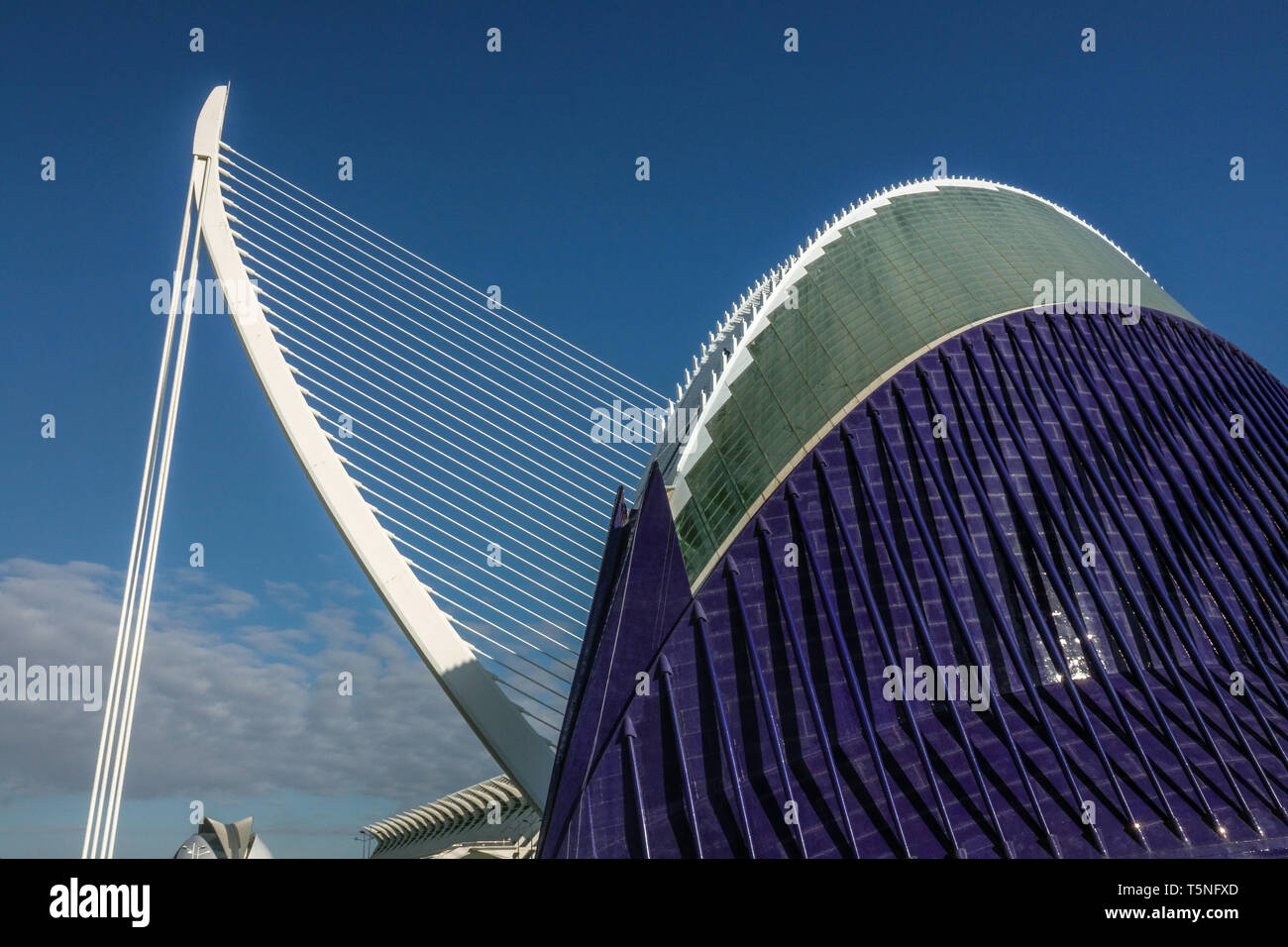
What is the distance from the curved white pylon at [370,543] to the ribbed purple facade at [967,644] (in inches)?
107

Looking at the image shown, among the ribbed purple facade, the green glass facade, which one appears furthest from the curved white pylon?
the green glass facade

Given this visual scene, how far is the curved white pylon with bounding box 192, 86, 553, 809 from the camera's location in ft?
79.9

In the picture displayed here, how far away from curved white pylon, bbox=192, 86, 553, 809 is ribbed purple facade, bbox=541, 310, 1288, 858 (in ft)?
8.94

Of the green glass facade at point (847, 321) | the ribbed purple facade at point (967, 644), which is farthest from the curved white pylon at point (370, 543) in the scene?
the green glass facade at point (847, 321)

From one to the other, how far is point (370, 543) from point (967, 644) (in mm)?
14028

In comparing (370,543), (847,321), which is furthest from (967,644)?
(370,543)

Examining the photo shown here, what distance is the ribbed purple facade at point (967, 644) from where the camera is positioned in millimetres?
19375

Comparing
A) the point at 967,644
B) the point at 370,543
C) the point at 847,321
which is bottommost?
the point at 967,644

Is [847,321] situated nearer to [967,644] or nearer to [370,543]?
[967,644]

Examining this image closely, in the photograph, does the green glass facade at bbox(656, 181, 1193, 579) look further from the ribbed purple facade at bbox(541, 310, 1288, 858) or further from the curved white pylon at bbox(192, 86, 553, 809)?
the curved white pylon at bbox(192, 86, 553, 809)

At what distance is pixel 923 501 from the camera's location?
25.1 metres

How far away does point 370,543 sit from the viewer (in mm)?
24453
